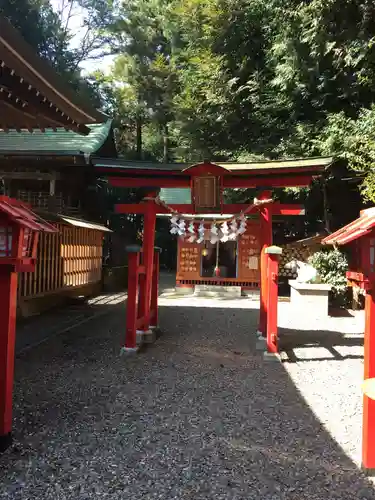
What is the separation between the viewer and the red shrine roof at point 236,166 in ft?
22.3

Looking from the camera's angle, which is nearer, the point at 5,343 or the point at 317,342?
the point at 5,343

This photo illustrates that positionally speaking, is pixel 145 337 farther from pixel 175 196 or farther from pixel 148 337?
pixel 175 196

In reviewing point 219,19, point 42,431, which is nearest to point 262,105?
point 219,19

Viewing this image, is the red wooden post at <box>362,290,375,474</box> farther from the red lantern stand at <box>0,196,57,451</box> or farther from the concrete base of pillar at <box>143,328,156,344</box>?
the concrete base of pillar at <box>143,328,156,344</box>

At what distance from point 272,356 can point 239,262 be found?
9150 millimetres

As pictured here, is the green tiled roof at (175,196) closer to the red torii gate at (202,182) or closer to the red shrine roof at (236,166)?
the red torii gate at (202,182)

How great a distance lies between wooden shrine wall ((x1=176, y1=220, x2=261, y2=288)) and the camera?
600 inches

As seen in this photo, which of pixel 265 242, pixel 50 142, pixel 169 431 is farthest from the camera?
pixel 50 142

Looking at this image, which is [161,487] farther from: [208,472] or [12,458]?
[12,458]

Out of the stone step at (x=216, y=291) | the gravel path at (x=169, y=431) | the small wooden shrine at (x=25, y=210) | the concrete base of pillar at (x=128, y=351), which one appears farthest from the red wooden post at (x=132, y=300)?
the stone step at (x=216, y=291)

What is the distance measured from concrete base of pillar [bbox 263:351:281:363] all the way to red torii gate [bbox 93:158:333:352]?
3.26ft

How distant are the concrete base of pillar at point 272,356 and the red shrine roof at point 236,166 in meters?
2.96

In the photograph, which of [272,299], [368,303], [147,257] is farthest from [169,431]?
[147,257]

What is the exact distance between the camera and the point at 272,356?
6266 millimetres
